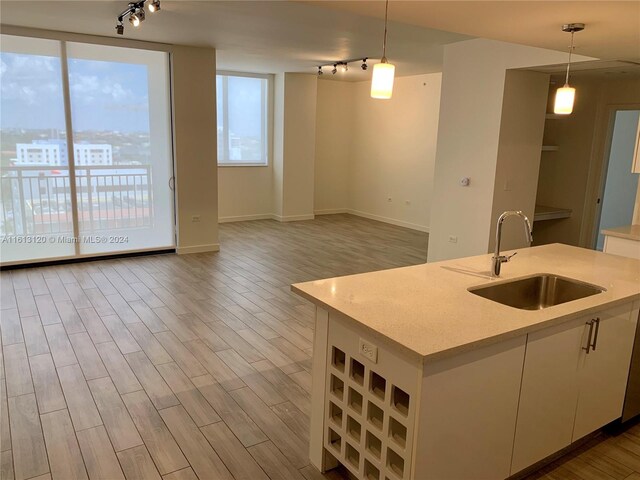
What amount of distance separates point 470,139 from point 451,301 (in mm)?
3567

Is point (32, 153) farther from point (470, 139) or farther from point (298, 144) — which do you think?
point (470, 139)

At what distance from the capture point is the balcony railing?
540 cm

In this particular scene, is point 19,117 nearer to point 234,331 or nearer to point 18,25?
point 18,25

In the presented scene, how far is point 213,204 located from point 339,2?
4.50 metres

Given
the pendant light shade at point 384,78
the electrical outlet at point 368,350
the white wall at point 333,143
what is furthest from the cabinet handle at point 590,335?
the white wall at point 333,143

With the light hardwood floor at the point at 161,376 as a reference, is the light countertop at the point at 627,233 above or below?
above

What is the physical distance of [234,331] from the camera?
3996mm

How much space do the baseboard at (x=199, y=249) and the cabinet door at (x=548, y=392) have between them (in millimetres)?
5219

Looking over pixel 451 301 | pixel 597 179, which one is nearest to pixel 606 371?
pixel 451 301

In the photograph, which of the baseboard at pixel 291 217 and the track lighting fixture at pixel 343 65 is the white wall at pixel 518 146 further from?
the baseboard at pixel 291 217

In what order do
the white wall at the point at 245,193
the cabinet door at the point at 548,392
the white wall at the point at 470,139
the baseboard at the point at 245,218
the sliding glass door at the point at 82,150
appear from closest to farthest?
the cabinet door at the point at 548,392 → the white wall at the point at 470,139 → the sliding glass door at the point at 82,150 → the white wall at the point at 245,193 → the baseboard at the point at 245,218

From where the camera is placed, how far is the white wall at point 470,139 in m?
4.97

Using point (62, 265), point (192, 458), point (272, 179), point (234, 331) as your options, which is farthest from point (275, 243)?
point (192, 458)

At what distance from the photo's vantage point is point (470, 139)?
17.4 feet
